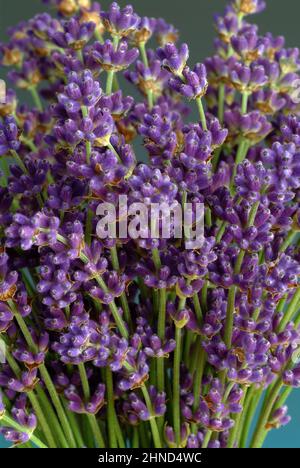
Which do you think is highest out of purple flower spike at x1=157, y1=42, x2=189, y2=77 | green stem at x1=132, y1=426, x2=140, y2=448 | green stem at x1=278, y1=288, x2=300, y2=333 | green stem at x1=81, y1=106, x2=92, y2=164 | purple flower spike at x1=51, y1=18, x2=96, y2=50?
purple flower spike at x1=51, y1=18, x2=96, y2=50

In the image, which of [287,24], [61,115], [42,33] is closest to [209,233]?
[61,115]

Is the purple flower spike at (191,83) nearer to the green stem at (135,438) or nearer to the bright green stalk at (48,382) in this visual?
the bright green stalk at (48,382)

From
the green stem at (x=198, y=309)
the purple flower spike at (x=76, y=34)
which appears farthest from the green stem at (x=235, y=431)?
the purple flower spike at (x=76, y=34)

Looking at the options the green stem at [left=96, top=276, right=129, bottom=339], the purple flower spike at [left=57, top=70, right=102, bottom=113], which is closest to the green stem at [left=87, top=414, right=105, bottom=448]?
the green stem at [left=96, top=276, right=129, bottom=339]

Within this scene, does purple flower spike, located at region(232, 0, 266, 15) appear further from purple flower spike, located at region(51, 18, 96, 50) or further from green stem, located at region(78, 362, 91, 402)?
green stem, located at region(78, 362, 91, 402)

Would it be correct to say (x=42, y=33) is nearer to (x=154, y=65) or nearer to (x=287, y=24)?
(x=154, y=65)

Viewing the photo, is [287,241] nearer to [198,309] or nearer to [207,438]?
[198,309]

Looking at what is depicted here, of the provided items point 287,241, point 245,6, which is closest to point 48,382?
point 287,241
